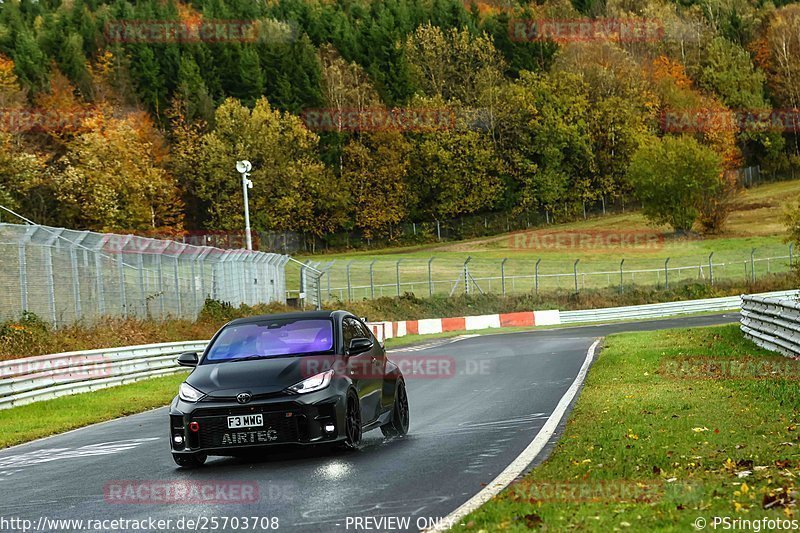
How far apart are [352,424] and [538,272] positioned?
64083 mm

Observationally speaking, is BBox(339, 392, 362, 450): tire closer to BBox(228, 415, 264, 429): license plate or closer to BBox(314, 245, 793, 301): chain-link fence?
BBox(228, 415, 264, 429): license plate

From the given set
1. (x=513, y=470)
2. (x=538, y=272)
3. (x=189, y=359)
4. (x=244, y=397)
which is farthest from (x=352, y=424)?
(x=538, y=272)

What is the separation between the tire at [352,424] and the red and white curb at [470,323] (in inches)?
1299

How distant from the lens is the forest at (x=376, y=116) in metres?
85.3

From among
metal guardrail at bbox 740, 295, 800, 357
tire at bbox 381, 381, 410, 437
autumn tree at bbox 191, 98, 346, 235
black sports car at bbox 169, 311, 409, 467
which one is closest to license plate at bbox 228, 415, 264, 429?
black sports car at bbox 169, 311, 409, 467

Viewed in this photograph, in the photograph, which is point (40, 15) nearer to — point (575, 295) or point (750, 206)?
point (750, 206)

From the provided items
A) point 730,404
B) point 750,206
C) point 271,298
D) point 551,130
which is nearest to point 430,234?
point 551,130

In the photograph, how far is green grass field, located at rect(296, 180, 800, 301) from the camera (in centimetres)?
6662

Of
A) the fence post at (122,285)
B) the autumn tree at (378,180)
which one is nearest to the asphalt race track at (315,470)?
the fence post at (122,285)

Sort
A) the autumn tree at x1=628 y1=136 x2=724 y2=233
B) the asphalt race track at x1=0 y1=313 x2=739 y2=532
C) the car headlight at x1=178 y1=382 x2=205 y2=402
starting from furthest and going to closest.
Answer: the autumn tree at x1=628 y1=136 x2=724 y2=233 → the car headlight at x1=178 y1=382 x2=205 y2=402 → the asphalt race track at x1=0 y1=313 x2=739 y2=532

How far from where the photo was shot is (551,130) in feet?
324

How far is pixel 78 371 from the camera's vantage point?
2223 cm

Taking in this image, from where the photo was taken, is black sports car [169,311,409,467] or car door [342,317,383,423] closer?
black sports car [169,311,409,467]

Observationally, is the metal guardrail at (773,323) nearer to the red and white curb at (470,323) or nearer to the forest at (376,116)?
the red and white curb at (470,323)
